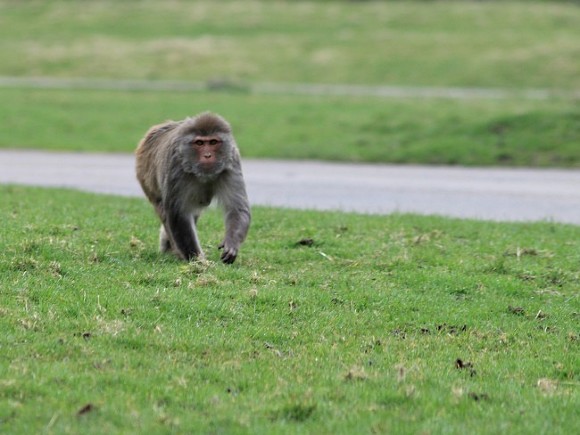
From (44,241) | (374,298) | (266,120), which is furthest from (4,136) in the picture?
(374,298)

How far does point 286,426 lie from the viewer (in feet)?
19.1

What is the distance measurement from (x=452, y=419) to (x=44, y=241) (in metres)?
5.08

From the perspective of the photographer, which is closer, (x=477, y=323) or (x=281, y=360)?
(x=281, y=360)

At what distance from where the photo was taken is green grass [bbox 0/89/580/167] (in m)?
22.6

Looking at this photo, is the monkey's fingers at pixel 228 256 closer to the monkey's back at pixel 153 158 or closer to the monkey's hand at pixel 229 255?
the monkey's hand at pixel 229 255

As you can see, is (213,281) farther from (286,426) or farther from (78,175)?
(78,175)

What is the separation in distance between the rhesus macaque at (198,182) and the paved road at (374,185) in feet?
16.9

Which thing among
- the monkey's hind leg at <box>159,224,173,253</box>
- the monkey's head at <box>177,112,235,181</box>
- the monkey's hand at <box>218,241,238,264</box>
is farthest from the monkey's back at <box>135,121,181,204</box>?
the monkey's hand at <box>218,241,238,264</box>

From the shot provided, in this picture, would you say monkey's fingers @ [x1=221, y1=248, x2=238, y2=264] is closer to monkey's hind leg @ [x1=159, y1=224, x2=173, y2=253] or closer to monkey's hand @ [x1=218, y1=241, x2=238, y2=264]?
monkey's hand @ [x1=218, y1=241, x2=238, y2=264]

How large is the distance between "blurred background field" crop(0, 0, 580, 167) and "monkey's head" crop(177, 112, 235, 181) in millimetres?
12690

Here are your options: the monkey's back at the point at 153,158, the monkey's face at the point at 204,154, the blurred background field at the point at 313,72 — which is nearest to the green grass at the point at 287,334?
the monkey's back at the point at 153,158

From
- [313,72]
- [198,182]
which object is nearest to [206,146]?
[198,182]

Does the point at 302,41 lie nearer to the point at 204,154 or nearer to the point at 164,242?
the point at 164,242

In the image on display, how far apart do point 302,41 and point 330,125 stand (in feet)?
67.7
